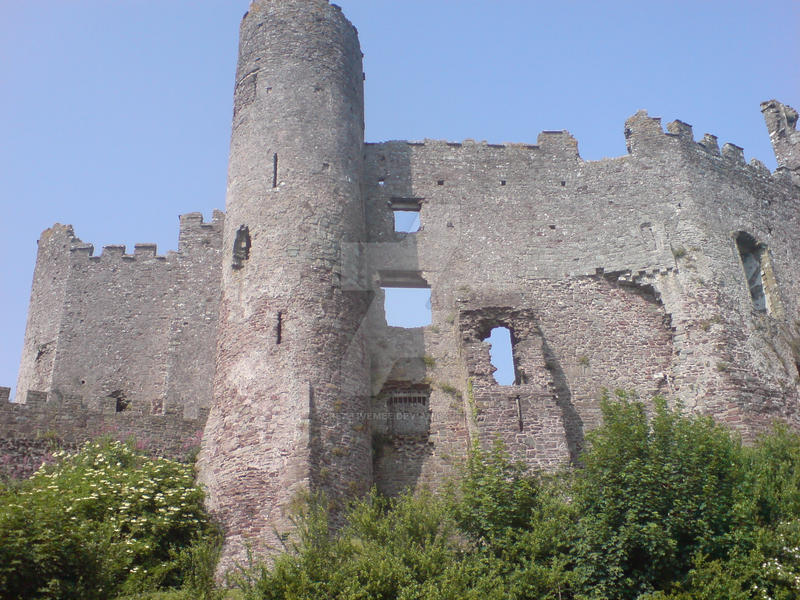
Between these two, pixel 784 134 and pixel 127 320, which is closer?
pixel 127 320

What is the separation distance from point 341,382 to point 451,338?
3856mm

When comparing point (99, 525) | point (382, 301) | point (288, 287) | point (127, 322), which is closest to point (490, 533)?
point (99, 525)

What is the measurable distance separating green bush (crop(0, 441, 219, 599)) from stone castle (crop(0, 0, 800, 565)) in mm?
778

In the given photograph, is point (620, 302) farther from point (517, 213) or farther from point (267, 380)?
point (267, 380)

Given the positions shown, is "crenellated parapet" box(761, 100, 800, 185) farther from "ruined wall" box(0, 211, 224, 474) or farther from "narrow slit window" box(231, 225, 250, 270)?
"ruined wall" box(0, 211, 224, 474)

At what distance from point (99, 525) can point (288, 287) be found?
19.8 ft

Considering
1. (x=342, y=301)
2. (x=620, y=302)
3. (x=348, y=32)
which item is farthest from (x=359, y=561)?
(x=348, y=32)

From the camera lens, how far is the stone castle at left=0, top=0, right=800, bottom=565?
1670 centimetres


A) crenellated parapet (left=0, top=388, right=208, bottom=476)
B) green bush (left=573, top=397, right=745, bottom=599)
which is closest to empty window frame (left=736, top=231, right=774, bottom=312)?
green bush (left=573, top=397, right=745, bottom=599)

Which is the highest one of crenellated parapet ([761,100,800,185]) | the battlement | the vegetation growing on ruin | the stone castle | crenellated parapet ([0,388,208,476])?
crenellated parapet ([761,100,800,185])

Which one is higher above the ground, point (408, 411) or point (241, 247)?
point (241, 247)

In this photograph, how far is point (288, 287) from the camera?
57.4ft

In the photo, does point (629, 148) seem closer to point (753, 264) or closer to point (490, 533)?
point (753, 264)

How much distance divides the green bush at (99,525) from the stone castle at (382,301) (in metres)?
0.78
